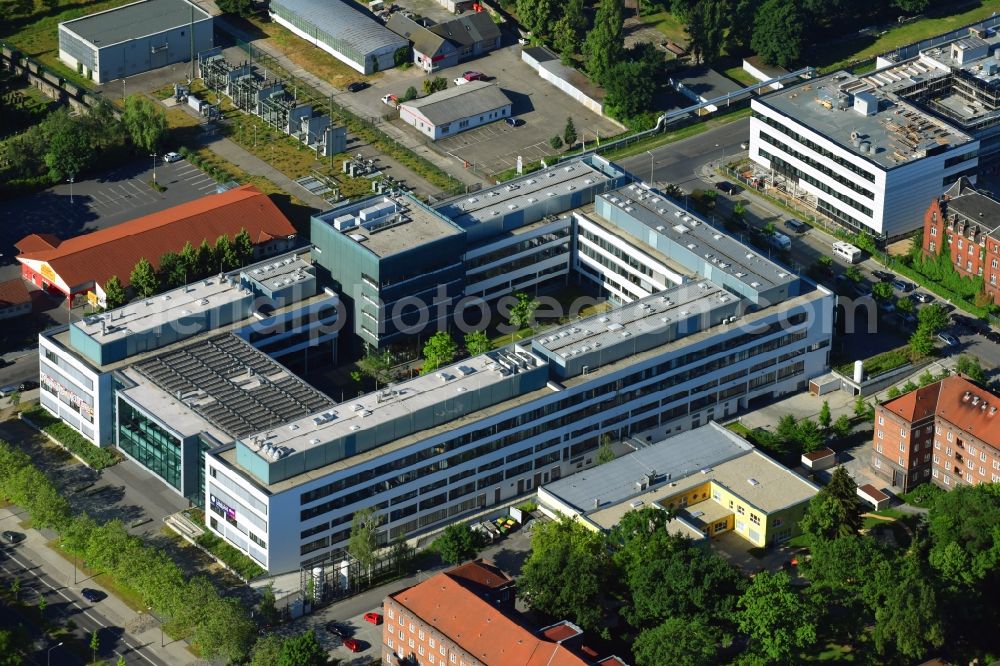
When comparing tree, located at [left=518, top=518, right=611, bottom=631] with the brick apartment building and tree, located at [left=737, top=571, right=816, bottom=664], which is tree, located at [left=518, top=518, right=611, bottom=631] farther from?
tree, located at [left=737, top=571, right=816, bottom=664]

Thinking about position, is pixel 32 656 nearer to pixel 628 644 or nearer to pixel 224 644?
pixel 224 644

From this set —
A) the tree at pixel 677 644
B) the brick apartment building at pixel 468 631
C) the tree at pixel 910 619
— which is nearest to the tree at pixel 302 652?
the brick apartment building at pixel 468 631

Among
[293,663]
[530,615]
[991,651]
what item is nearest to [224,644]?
[293,663]

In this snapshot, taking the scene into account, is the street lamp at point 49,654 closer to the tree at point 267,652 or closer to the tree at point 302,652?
the tree at point 267,652

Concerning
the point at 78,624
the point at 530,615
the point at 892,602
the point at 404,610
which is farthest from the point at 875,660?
the point at 78,624

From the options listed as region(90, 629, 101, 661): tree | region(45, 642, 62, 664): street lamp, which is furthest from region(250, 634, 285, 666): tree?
region(45, 642, 62, 664): street lamp
